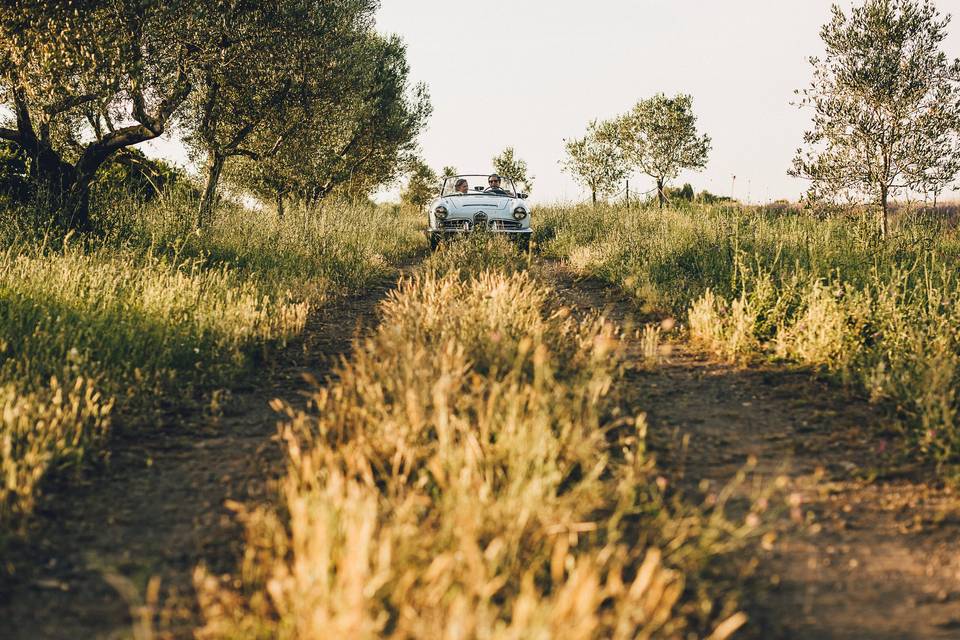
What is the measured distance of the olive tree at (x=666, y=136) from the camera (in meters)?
36.8

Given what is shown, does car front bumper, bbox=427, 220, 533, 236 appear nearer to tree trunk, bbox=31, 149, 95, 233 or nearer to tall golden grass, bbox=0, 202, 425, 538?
tall golden grass, bbox=0, 202, 425, 538

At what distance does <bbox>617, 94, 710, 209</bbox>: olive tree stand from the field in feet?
98.6

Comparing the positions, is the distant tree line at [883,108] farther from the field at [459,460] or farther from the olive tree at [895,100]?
the field at [459,460]

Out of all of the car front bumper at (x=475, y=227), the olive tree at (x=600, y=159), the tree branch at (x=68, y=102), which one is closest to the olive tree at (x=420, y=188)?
the olive tree at (x=600, y=159)

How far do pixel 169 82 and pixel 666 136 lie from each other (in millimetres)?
29599

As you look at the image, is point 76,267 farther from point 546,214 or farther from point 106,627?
point 546,214

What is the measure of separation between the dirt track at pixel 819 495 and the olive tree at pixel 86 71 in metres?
8.77

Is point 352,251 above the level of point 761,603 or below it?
Result: above

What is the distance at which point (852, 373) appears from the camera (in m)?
5.57

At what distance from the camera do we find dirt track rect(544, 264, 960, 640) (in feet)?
8.45

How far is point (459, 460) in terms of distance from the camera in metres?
3.06

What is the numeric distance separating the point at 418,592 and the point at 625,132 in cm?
3778

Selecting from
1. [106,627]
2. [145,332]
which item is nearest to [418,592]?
[106,627]

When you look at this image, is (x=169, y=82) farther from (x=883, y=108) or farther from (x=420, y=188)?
(x=420, y=188)
